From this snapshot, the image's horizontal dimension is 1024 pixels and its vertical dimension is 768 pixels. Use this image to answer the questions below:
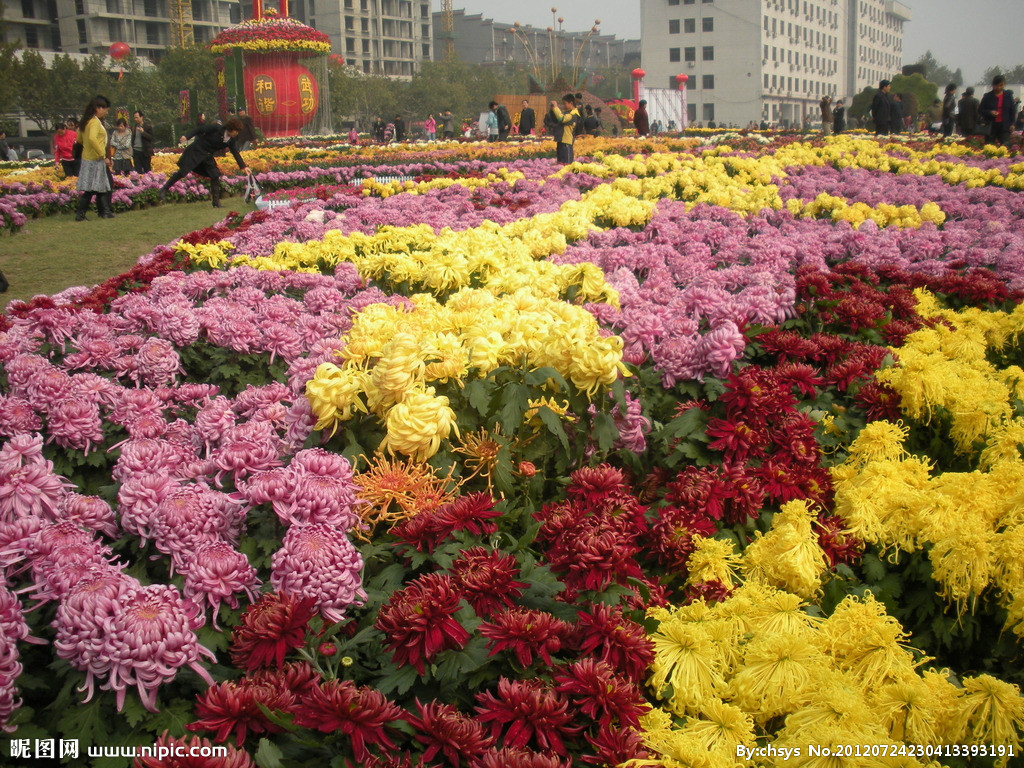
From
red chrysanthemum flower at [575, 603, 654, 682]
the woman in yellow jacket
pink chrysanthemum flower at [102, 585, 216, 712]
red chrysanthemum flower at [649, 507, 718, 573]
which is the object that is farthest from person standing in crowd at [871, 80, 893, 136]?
pink chrysanthemum flower at [102, 585, 216, 712]

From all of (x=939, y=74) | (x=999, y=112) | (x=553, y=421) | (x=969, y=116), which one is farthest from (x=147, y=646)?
(x=939, y=74)

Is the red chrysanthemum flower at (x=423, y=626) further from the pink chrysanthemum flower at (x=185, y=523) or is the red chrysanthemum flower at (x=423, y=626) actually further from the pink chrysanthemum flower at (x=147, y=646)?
the pink chrysanthemum flower at (x=185, y=523)

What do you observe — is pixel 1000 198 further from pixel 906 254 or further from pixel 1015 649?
pixel 1015 649

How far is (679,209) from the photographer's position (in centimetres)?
726

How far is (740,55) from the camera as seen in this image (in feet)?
254

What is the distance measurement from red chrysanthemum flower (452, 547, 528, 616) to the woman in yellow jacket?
12.2 m

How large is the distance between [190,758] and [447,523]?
81 cm

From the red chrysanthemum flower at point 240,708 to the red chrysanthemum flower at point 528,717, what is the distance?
1.33 feet

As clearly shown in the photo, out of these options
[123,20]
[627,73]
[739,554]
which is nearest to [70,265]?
[739,554]

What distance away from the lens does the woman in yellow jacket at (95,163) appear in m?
11.7

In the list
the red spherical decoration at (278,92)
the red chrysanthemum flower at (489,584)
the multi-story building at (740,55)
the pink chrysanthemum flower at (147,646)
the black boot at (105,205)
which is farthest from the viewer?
the multi-story building at (740,55)

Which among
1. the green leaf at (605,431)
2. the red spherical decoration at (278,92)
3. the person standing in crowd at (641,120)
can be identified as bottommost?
the green leaf at (605,431)

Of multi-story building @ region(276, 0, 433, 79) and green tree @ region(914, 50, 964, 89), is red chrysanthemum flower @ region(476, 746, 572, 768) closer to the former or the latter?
multi-story building @ region(276, 0, 433, 79)

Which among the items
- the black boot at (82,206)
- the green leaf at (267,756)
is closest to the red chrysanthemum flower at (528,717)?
the green leaf at (267,756)
